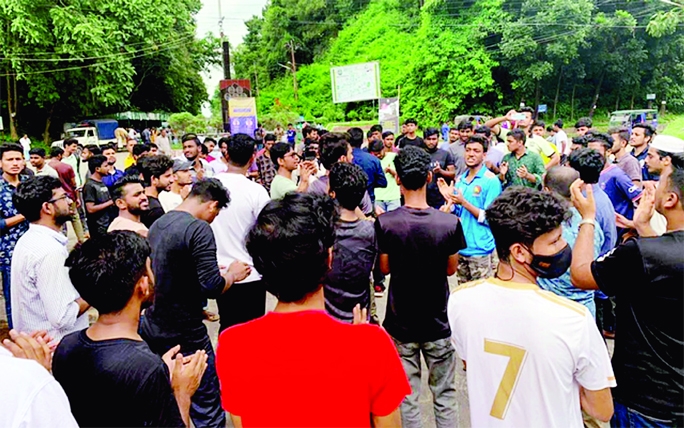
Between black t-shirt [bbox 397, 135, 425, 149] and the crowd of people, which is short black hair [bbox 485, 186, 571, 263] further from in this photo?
black t-shirt [bbox 397, 135, 425, 149]

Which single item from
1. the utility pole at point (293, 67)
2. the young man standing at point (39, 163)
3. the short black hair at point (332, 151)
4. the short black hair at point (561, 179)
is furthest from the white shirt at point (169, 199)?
the utility pole at point (293, 67)

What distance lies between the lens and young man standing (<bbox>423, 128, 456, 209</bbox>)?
6.30 m

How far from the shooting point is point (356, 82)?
3234cm

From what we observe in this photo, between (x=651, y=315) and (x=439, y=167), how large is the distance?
14.6 ft

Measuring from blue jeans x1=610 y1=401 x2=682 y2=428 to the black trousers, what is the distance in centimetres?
238

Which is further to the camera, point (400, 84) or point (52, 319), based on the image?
point (400, 84)

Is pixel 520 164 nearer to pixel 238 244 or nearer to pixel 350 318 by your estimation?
pixel 350 318

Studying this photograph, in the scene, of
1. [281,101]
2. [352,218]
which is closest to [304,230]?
Answer: [352,218]

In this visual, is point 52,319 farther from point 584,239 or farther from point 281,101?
point 281,101

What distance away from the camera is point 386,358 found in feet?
4.39

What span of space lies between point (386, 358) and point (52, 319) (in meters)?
2.05

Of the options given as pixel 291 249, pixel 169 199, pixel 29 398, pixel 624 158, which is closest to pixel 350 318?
pixel 291 249

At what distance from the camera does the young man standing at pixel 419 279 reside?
8.96 feet

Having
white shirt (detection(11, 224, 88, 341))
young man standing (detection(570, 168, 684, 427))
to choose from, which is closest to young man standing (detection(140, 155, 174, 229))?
white shirt (detection(11, 224, 88, 341))
